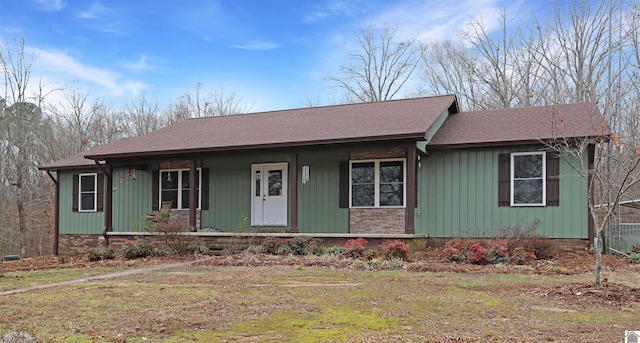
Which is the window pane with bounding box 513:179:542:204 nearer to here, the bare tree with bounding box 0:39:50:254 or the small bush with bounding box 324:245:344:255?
the small bush with bounding box 324:245:344:255

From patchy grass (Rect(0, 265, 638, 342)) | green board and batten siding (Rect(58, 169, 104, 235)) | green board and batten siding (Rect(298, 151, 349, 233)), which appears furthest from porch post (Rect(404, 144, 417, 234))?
green board and batten siding (Rect(58, 169, 104, 235))

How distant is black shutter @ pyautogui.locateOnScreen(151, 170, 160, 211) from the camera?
703 inches

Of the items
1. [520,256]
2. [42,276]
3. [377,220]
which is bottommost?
[42,276]

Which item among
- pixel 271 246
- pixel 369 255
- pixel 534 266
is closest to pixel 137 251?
pixel 271 246

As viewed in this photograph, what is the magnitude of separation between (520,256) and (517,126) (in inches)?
175

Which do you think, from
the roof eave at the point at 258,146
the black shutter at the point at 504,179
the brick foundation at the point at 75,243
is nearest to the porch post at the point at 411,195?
the roof eave at the point at 258,146

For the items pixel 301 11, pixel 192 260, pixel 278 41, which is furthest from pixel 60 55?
pixel 192 260

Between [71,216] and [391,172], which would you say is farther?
[71,216]

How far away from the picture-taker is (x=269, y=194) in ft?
54.0

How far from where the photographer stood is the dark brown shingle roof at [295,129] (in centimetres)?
1400

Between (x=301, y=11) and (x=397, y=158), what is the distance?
7.88 m

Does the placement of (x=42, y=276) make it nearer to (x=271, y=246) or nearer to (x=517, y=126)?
(x=271, y=246)

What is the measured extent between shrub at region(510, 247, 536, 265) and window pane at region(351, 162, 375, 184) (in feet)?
15.4

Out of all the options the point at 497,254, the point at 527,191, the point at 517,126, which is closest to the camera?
the point at 497,254
